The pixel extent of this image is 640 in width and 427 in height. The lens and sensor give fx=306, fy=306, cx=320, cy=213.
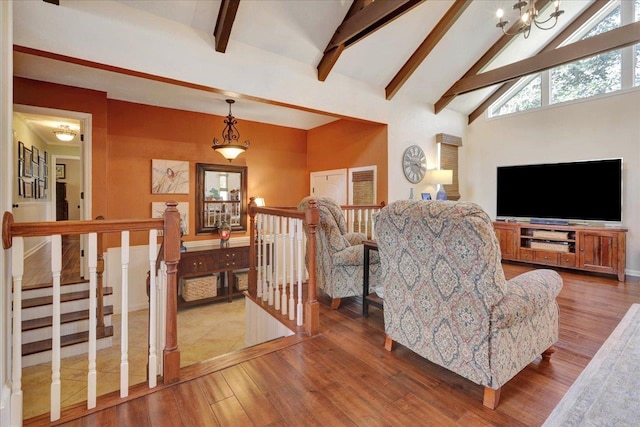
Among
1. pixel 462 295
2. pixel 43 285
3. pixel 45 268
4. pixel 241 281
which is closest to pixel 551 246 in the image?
pixel 462 295

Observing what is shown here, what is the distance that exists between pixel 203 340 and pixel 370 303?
7.22 feet

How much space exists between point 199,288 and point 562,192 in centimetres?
597

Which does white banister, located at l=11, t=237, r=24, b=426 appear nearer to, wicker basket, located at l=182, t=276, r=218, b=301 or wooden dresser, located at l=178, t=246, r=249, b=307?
wooden dresser, located at l=178, t=246, r=249, b=307

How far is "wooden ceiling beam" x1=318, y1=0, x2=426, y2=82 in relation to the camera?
2988 millimetres

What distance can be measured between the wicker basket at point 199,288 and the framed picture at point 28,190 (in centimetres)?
345

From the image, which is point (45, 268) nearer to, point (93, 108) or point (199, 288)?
A: point (199, 288)

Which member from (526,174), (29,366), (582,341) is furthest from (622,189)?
(29,366)

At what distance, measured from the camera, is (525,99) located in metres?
5.64

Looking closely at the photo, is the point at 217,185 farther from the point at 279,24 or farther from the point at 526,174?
the point at 526,174

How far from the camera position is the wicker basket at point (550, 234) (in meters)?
4.80

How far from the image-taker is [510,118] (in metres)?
5.76

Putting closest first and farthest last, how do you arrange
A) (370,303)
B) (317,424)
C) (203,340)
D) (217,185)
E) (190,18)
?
(317,424), (370,303), (190,18), (203,340), (217,185)

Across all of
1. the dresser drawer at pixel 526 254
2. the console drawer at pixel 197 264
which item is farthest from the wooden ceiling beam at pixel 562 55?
the console drawer at pixel 197 264

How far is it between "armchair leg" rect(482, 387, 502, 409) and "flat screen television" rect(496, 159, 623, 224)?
4451mm
